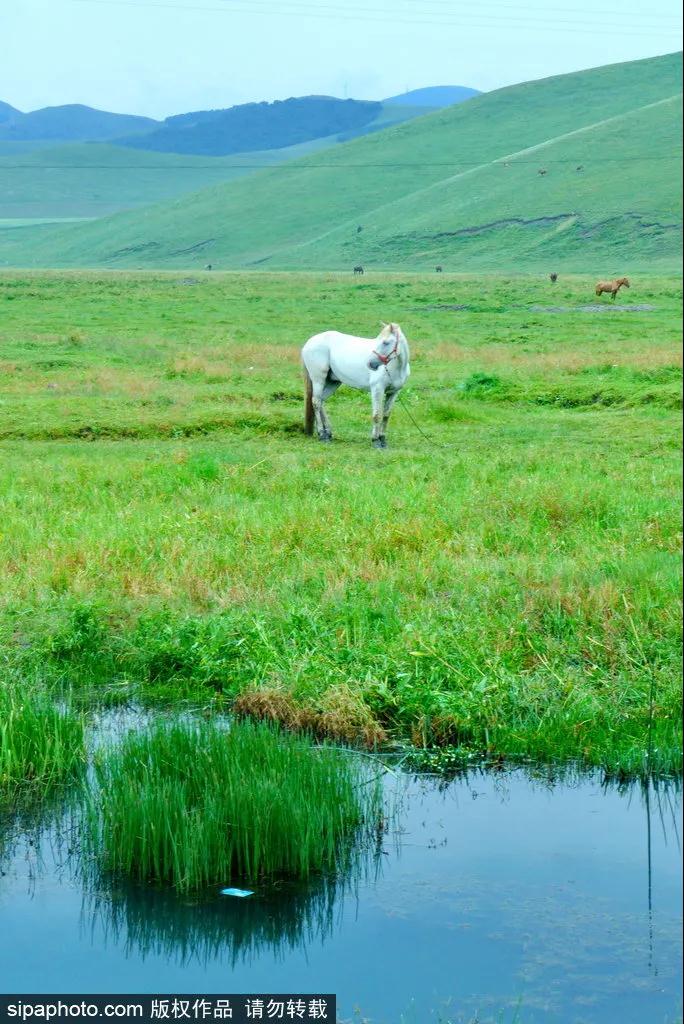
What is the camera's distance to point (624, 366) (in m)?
23.6

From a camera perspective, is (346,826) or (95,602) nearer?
A: (346,826)

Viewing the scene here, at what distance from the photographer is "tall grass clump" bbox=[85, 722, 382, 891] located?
20.6 feet

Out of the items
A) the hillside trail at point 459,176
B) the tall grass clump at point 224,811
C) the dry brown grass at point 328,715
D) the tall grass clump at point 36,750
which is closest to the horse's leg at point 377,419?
the dry brown grass at point 328,715

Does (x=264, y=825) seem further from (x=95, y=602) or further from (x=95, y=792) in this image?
(x=95, y=602)

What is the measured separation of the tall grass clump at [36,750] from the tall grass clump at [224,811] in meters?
0.38

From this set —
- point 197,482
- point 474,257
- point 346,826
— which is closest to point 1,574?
point 197,482

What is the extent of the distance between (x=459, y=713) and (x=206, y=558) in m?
3.36

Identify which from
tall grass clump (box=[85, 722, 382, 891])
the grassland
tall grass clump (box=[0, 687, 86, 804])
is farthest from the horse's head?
tall grass clump (box=[85, 722, 382, 891])

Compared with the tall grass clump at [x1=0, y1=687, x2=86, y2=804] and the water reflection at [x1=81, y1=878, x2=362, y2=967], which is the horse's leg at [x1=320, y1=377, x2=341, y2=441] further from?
the water reflection at [x1=81, y1=878, x2=362, y2=967]

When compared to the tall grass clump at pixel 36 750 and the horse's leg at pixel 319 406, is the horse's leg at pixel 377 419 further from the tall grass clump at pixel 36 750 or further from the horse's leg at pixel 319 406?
the tall grass clump at pixel 36 750

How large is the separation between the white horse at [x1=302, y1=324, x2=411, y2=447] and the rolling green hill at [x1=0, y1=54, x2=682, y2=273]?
70029 millimetres

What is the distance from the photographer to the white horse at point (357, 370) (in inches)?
687

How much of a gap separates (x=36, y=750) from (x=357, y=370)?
11255 mm

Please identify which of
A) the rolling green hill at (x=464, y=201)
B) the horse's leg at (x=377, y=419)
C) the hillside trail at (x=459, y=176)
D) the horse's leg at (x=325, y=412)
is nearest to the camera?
the horse's leg at (x=377, y=419)
